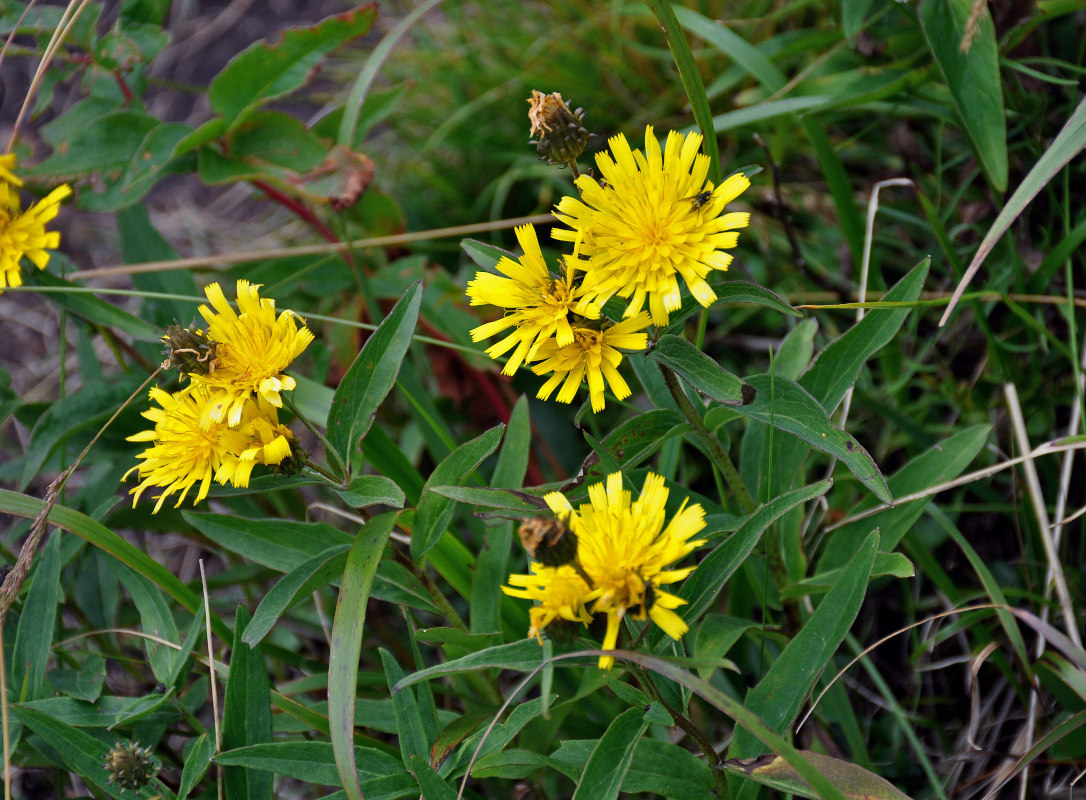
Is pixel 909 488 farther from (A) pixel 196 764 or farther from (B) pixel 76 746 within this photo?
(B) pixel 76 746

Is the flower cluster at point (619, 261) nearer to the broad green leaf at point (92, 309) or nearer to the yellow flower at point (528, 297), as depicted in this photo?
the yellow flower at point (528, 297)

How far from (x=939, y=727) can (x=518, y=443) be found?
1.23 metres

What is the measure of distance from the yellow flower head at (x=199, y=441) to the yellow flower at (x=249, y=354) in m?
0.02

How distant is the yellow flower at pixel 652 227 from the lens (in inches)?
55.9

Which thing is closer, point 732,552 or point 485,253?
point 732,552

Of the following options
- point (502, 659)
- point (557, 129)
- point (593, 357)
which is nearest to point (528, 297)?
point (593, 357)

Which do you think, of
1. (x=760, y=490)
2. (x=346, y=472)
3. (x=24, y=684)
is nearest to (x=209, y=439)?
→ (x=346, y=472)

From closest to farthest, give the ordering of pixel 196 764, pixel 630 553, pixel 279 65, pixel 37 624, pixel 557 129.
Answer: pixel 630 553 < pixel 557 129 < pixel 196 764 < pixel 37 624 < pixel 279 65

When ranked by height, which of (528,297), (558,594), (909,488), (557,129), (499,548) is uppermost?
(557,129)

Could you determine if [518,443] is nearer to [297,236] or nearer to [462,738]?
[462,738]

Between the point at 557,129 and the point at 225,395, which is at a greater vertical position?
the point at 557,129

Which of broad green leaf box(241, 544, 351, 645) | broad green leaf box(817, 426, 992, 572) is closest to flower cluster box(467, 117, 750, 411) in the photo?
broad green leaf box(241, 544, 351, 645)

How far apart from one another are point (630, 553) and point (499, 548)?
2.27ft

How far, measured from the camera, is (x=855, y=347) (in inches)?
68.6
